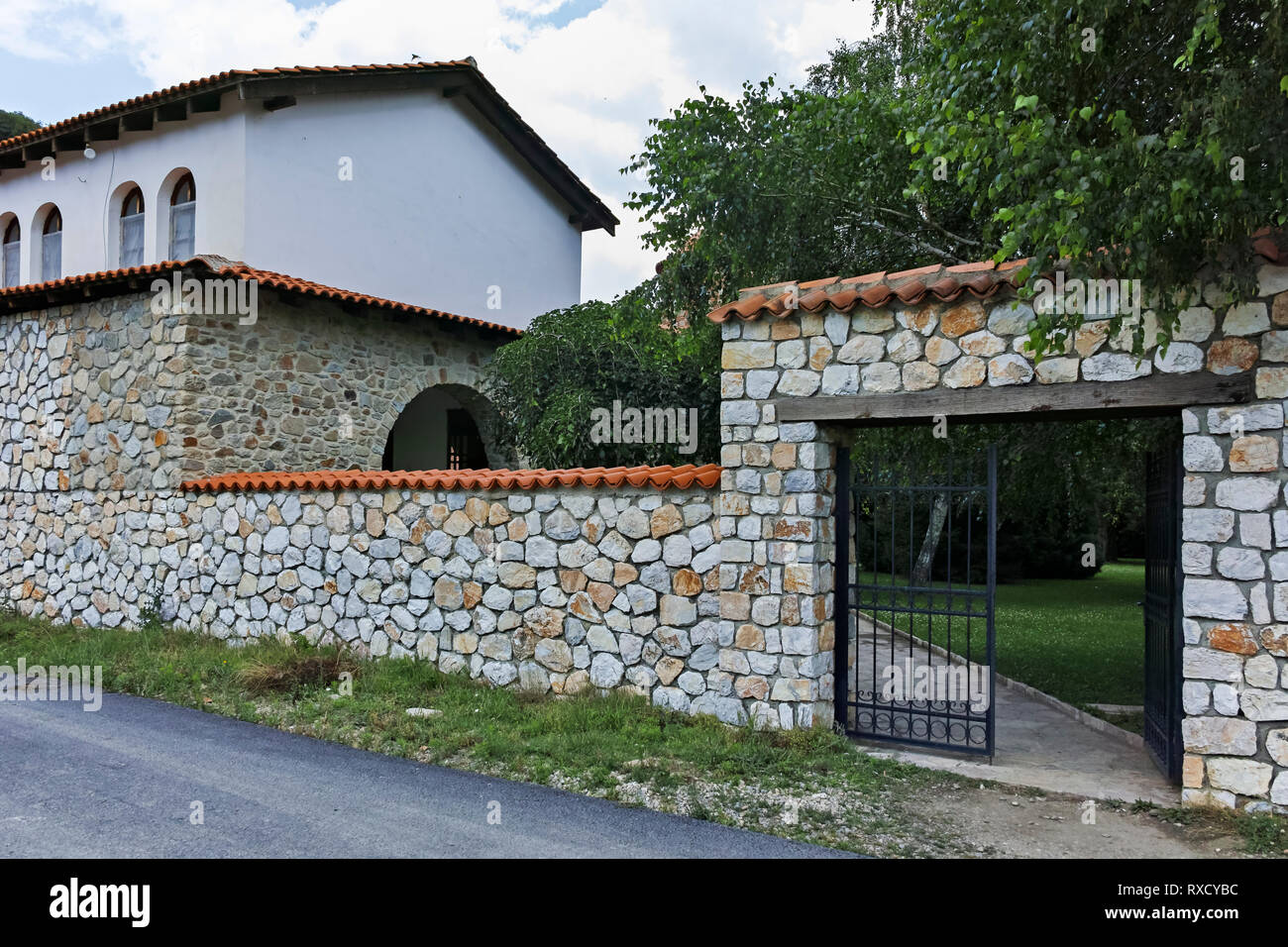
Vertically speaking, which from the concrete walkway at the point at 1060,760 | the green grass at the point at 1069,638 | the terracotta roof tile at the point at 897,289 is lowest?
the green grass at the point at 1069,638

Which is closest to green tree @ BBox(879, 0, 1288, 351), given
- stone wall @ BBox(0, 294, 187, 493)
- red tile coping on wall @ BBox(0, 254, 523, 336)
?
red tile coping on wall @ BBox(0, 254, 523, 336)

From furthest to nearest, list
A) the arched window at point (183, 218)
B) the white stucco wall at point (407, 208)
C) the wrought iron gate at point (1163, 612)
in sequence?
the arched window at point (183, 218)
the white stucco wall at point (407, 208)
the wrought iron gate at point (1163, 612)

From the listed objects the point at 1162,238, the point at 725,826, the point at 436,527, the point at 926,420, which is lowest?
the point at 725,826

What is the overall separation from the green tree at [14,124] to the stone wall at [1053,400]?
83.9 feet

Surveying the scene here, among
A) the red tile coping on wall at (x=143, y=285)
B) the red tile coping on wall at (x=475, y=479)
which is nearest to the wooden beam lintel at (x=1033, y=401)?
the red tile coping on wall at (x=475, y=479)

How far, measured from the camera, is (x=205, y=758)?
21.7 ft

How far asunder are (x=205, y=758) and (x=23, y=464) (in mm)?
8553

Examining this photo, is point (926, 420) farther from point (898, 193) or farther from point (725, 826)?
point (898, 193)

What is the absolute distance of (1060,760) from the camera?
6.95 metres

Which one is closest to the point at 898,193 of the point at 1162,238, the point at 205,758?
the point at 1162,238

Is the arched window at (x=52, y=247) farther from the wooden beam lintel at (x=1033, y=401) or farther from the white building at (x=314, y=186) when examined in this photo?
the wooden beam lintel at (x=1033, y=401)

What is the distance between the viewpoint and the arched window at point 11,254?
55.2ft

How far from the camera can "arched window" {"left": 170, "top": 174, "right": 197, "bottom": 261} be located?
45.3 ft

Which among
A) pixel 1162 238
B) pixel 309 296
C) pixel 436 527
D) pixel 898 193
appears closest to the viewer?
pixel 1162 238
